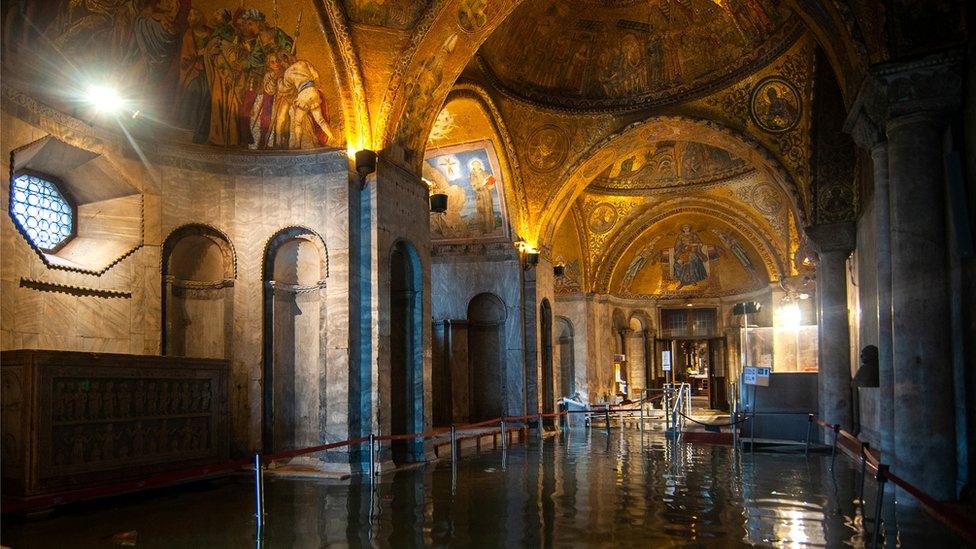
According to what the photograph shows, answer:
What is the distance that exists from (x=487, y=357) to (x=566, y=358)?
9908 millimetres

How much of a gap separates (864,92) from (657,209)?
18584mm

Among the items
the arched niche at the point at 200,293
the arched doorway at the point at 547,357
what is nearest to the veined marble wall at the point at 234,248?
the arched niche at the point at 200,293

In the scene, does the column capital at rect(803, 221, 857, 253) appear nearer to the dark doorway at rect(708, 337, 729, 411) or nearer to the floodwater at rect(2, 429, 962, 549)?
the floodwater at rect(2, 429, 962, 549)

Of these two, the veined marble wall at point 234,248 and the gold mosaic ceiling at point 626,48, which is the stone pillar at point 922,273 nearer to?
the veined marble wall at point 234,248

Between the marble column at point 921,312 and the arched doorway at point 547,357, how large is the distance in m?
13.4

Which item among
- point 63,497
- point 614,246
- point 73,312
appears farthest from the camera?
point 614,246

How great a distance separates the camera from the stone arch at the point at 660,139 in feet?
57.9

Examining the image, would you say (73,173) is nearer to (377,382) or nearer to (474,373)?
(377,382)

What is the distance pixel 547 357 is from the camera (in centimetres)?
2188

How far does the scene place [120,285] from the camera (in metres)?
11.0

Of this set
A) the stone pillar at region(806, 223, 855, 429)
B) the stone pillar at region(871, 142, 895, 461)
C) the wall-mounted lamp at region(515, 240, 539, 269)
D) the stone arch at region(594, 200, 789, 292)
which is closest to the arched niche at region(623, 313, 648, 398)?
the stone arch at region(594, 200, 789, 292)

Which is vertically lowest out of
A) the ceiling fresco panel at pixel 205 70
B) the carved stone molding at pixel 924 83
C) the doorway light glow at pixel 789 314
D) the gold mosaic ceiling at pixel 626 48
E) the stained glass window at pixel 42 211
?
the doorway light glow at pixel 789 314

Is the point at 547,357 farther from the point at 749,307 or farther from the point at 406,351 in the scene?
the point at 749,307

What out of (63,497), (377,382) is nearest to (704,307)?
(377,382)
